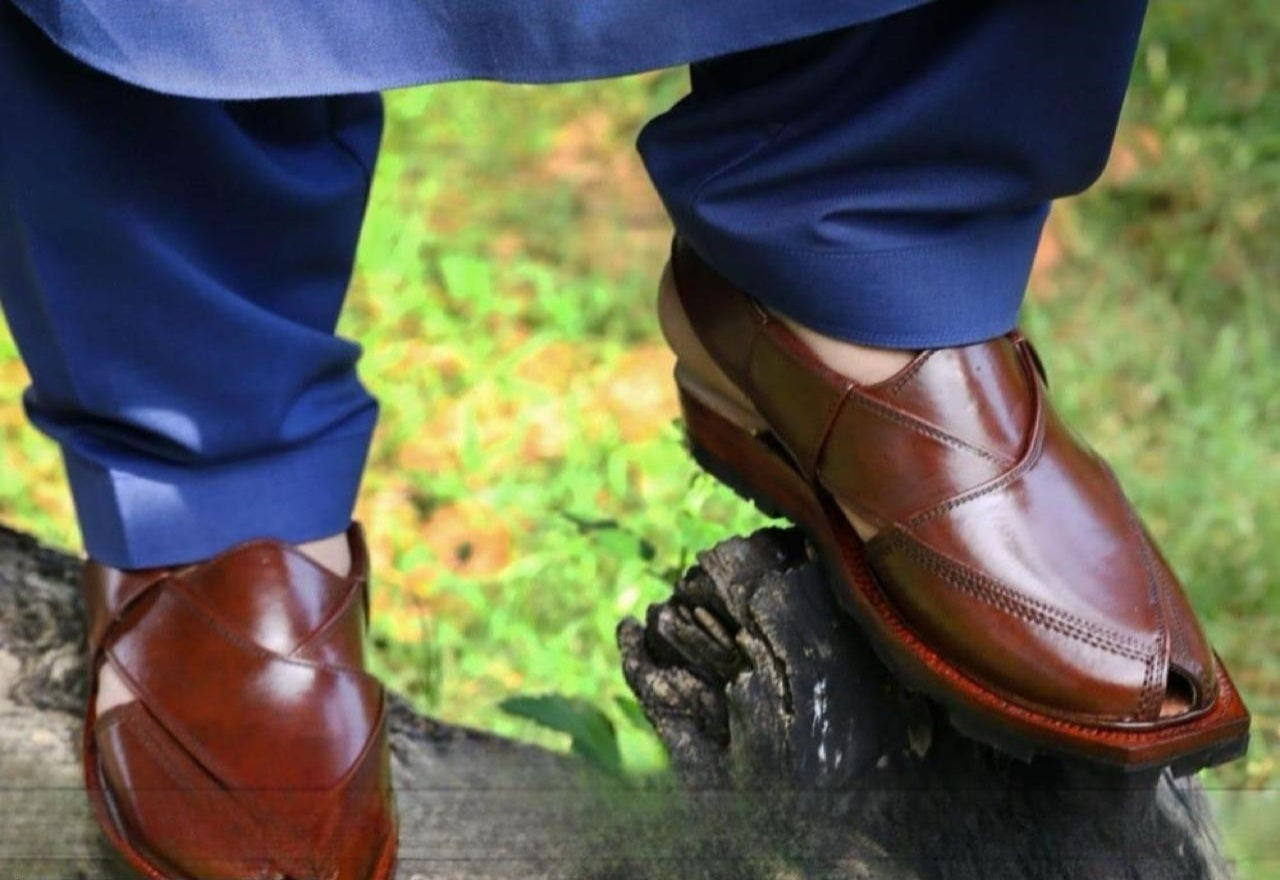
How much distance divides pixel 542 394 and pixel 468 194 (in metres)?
0.61

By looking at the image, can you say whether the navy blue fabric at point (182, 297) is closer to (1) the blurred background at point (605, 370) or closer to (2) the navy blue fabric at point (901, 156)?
(2) the navy blue fabric at point (901, 156)

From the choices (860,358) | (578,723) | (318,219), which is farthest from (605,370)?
(860,358)

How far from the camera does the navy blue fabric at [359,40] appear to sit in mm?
924

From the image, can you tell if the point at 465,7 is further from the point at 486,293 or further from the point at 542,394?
the point at 486,293

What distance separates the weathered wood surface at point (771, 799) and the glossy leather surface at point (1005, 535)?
9 cm

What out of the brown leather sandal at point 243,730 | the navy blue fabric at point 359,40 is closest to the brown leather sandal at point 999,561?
the navy blue fabric at point 359,40

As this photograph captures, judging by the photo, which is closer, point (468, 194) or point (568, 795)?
point (568, 795)

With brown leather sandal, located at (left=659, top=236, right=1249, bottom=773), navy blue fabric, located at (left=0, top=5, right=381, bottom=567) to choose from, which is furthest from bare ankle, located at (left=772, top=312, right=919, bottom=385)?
navy blue fabric, located at (left=0, top=5, right=381, bottom=567)

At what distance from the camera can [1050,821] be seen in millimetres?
1039

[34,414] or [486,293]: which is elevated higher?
[34,414]

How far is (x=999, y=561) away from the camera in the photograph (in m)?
0.96

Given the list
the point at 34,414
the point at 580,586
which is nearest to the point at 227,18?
the point at 34,414

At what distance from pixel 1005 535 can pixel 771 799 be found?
246mm

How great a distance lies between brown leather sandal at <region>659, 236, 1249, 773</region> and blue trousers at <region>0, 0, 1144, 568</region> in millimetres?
41
